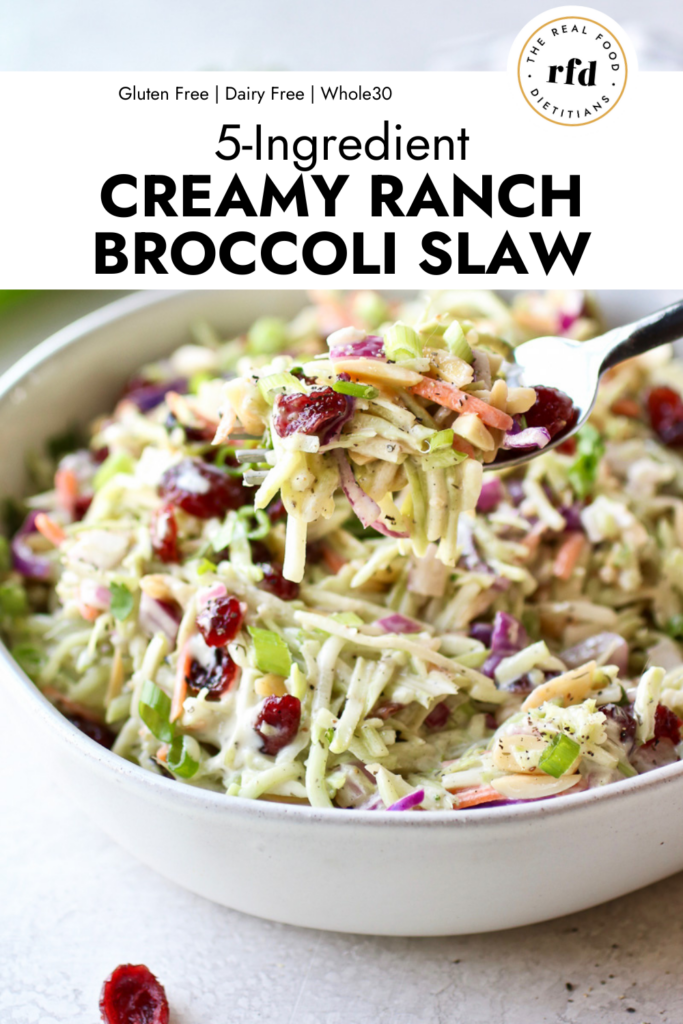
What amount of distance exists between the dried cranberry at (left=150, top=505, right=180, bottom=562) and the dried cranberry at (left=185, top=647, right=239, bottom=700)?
0.38 metres

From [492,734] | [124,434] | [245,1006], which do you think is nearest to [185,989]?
[245,1006]

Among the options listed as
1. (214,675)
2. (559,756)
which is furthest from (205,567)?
(559,756)

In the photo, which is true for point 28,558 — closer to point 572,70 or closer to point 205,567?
point 205,567

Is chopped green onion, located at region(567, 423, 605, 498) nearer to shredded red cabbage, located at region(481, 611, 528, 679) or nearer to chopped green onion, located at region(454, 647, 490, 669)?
shredded red cabbage, located at region(481, 611, 528, 679)

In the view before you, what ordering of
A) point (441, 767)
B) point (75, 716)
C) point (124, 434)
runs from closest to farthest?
point (441, 767) → point (75, 716) → point (124, 434)

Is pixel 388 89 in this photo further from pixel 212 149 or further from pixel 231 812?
pixel 231 812

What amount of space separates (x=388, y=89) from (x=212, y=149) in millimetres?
630

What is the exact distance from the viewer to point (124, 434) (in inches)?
136

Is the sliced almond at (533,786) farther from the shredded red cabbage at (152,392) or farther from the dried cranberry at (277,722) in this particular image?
the shredded red cabbage at (152,392)

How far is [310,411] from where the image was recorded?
7.14 ft

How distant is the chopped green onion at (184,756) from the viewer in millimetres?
2494

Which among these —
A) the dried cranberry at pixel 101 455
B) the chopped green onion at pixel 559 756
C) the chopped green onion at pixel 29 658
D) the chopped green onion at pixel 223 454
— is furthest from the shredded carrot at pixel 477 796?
the dried cranberry at pixel 101 455

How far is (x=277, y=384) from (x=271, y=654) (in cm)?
72

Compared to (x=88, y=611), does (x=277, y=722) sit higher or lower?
lower
